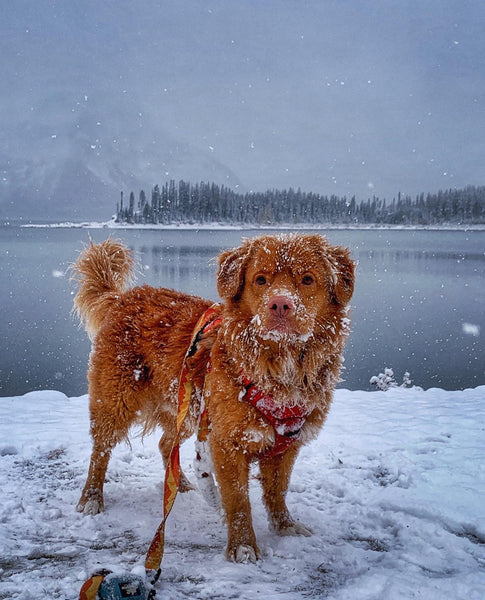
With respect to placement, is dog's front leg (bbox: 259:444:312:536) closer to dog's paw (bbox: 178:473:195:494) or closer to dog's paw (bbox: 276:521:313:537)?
dog's paw (bbox: 276:521:313:537)

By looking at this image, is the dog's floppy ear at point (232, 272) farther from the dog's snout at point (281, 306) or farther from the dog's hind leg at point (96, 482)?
the dog's hind leg at point (96, 482)

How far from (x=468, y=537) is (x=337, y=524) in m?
0.95

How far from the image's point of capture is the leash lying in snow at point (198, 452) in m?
2.46

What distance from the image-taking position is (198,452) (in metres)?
3.60

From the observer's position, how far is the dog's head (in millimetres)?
2936

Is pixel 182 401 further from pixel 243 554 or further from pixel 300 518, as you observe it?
pixel 300 518

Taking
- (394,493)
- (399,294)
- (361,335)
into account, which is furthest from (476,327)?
(394,493)

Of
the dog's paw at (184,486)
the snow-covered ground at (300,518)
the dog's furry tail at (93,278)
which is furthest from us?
the dog's furry tail at (93,278)

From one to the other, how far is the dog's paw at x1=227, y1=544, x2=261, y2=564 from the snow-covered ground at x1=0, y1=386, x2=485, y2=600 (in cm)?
6

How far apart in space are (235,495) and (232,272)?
157 cm

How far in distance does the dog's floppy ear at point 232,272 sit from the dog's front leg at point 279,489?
1.30 m

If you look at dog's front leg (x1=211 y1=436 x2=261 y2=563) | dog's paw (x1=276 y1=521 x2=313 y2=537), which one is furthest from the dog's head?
dog's paw (x1=276 y1=521 x2=313 y2=537)

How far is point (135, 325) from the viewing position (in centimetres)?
405

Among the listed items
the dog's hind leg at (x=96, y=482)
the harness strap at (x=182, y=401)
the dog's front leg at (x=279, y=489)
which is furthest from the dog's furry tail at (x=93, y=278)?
the dog's front leg at (x=279, y=489)
